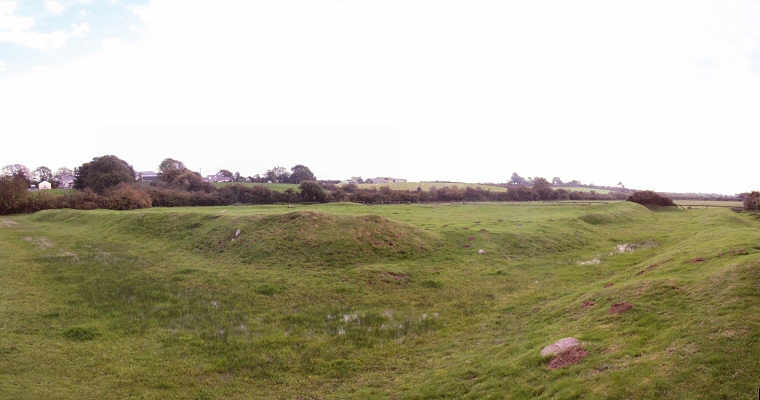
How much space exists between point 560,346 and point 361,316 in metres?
9.24

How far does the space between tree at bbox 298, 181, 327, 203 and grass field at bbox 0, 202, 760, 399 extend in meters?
54.8

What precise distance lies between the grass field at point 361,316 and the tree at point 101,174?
196 feet

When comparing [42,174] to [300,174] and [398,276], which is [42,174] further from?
[398,276]

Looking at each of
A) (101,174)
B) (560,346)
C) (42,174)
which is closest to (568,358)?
(560,346)

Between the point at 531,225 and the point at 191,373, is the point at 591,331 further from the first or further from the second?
the point at 531,225

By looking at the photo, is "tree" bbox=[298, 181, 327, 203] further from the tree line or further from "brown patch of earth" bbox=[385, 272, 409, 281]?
"brown patch of earth" bbox=[385, 272, 409, 281]

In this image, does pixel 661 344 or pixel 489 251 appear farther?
pixel 489 251

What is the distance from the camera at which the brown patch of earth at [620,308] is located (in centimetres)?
1365

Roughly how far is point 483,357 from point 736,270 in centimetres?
899

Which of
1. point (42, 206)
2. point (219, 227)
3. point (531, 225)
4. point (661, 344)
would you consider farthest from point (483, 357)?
point (42, 206)

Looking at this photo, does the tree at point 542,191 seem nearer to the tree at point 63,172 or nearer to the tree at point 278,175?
the tree at point 278,175

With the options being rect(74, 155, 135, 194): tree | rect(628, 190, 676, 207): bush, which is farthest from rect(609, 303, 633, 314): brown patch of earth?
rect(74, 155, 135, 194): tree

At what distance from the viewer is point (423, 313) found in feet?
64.1

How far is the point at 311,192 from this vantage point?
88.7m
